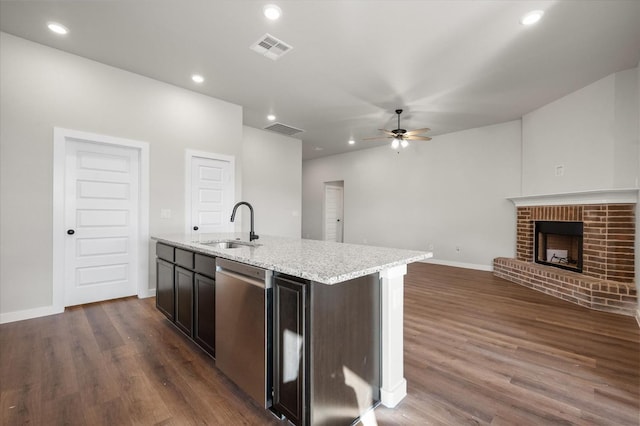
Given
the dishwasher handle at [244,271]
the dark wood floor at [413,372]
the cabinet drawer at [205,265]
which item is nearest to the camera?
the dishwasher handle at [244,271]

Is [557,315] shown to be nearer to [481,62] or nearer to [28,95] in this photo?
[481,62]

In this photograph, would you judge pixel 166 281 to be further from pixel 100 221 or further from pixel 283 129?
pixel 283 129

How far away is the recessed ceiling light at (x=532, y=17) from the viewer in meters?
2.42

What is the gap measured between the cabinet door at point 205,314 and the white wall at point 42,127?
2.05m

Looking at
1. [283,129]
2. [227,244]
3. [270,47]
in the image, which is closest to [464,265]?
[283,129]

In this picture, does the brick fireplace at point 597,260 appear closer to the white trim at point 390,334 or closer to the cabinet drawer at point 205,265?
the white trim at point 390,334

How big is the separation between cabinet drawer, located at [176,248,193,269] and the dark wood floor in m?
0.68

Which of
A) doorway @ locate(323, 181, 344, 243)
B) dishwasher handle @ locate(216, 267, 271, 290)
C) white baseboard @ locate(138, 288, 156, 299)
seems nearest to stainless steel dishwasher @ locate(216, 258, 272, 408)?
dishwasher handle @ locate(216, 267, 271, 290)

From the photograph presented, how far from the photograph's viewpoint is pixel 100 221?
3.46m

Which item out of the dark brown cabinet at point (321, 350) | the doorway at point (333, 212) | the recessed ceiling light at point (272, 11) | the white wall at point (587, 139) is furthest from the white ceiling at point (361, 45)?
the doorway at point (333, 212)

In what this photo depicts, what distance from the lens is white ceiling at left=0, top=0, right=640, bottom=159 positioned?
2.46 meters

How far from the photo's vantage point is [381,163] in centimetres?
734

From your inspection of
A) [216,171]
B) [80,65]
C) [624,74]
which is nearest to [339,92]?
[216,171]

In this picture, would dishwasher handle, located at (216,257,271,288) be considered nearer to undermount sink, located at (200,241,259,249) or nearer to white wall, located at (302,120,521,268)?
undermount sink, located at (200,241,259,249)
